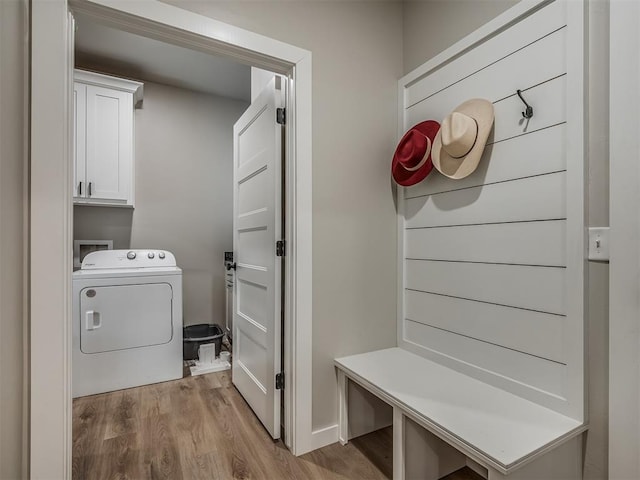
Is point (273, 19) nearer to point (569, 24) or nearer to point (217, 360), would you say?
point (569, 24)

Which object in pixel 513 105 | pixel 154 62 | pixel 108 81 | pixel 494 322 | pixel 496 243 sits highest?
pixel 154 62

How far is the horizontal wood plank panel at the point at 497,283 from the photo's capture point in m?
1.29

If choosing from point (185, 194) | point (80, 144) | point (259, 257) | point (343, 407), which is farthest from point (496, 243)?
point (80, 144)

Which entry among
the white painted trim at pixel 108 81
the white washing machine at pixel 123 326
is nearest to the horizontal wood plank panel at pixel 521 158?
the white washing machine at pixel 123 326

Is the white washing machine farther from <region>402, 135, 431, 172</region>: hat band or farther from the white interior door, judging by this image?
<region>402, 135, 431, 172</region>: hat band

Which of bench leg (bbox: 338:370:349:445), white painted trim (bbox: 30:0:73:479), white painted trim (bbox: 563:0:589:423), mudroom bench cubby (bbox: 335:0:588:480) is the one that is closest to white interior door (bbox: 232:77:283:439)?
bench leg (bbox: 338:370:349:445)

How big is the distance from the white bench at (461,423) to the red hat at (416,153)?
38.7 inches

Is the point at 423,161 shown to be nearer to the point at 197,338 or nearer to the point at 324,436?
the point at 324,436

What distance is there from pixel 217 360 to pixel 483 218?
8.27ft

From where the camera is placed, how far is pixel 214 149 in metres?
3.61

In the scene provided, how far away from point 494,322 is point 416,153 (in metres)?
0.88

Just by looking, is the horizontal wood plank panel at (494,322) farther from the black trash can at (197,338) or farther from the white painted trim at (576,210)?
the black trash can at (197,338)

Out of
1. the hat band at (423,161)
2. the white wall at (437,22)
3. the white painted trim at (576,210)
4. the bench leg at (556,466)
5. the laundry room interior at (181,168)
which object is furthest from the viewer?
the laundry room interior at (181,168)

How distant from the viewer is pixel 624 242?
1.11m
